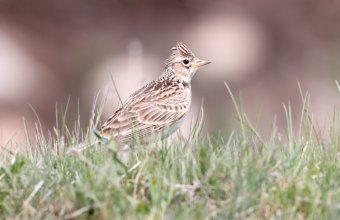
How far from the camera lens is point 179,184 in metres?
5.50

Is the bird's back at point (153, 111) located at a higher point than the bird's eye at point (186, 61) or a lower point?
lower

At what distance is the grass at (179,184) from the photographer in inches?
206

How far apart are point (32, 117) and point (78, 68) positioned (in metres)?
1.20

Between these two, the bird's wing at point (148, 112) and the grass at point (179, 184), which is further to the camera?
the bird's wing at point (148, 112)

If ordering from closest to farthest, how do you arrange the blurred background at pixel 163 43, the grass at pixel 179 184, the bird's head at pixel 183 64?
1. the grass at pixel 179 184
2. the bird's head at pixel 183 64
3. the blurred background at pixel 163 43

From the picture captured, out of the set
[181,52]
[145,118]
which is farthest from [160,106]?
[181,52]

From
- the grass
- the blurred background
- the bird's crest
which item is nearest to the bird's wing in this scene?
the bird's crest

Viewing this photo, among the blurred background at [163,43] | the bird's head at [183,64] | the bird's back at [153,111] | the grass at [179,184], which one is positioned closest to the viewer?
the grass at [179,184]

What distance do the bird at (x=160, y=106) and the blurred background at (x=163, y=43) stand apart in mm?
7752

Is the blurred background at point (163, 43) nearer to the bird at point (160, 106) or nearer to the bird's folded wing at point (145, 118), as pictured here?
the bird at point (160, 106)

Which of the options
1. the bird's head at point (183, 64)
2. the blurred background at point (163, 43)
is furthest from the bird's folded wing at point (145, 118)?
the blurred background at point (163, 43)

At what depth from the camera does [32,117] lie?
703 inches

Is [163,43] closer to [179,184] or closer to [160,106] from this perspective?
[160,106]

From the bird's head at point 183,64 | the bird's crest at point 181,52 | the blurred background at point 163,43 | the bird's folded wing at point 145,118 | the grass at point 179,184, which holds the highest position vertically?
the blurred background at point 163,43
